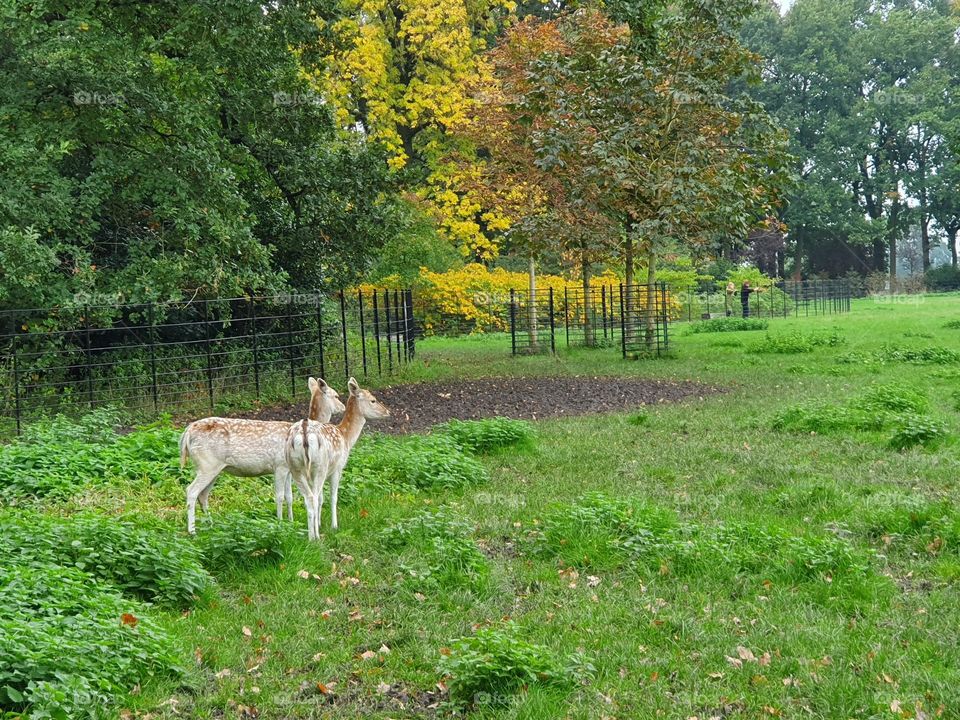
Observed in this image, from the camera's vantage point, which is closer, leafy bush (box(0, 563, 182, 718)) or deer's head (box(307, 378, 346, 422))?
leafy bush (box(0, 563, 182, 718))

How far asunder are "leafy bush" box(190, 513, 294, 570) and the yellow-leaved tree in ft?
77.1

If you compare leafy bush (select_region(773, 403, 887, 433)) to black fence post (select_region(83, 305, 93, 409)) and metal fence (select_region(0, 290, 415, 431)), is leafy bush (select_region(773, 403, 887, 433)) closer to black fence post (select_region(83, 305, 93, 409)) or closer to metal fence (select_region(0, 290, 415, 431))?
metal fence (select_region(0, 290, 415, 431))

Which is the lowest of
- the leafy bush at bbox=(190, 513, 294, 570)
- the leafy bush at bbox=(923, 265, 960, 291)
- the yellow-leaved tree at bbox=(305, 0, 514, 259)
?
the leafy bush at bbox=(190, 513, 294, 570)

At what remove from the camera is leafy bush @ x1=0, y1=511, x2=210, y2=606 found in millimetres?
6395

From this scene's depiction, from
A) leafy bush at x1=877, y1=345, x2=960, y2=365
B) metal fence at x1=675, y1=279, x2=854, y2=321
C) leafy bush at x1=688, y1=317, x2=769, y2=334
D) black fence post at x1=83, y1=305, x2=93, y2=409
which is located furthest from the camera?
metal fence at x1=675, y1=279, x2=854, y2=321

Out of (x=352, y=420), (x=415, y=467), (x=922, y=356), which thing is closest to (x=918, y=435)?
(x=415, y=467)

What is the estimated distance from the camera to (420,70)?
108 ft

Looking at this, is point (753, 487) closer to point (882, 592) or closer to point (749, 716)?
point (882, 592)

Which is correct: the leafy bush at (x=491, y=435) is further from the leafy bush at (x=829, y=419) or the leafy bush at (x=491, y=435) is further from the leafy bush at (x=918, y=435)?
the leafy bush at (x=918, y=435)

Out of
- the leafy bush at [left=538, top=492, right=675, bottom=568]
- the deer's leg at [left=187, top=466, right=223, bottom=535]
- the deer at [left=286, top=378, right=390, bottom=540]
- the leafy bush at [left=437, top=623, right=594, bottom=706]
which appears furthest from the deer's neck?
the leafy bush at [left=437, top=623, right=594, bottom=706]

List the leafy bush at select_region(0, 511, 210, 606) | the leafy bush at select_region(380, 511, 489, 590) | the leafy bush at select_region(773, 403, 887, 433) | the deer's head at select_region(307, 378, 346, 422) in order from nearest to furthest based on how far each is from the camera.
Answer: the leafy bush at select_region(0, 511, 210, 606)
the leafy bush at select_region(380, 511, 489, 590)
the deer's head at select_region(307, 378, 346, 422)
the leafy bush at select_region(773, 403, 887, 433)

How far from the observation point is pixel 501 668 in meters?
5.00

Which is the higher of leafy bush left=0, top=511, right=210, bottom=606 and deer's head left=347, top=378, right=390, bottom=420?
deer's head left=347, top=378, right=390, bottom=420

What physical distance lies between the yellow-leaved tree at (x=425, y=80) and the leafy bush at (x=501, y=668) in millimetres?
25683
